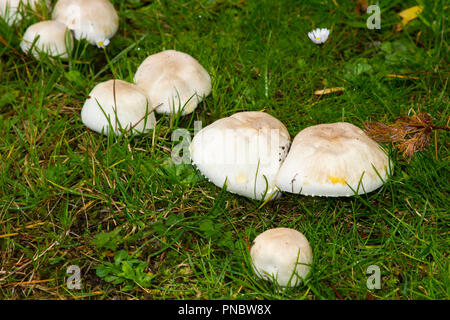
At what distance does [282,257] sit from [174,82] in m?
1.55

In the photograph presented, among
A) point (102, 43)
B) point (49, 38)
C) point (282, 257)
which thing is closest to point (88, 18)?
Result: point (102, 43)

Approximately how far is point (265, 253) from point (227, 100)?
5.14ft

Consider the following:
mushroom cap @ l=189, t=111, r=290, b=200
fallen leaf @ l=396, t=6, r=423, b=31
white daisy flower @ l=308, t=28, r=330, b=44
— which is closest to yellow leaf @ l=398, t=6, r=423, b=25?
fallen leaf @ l=396, t=6, r=423, b=31

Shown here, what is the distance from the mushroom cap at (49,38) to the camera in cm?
385

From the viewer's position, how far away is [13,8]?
4168mm

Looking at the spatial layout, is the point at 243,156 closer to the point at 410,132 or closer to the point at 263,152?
the point at 263,152

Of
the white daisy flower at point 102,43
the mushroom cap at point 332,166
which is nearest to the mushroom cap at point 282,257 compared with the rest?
the mushroom cap at point 332,166

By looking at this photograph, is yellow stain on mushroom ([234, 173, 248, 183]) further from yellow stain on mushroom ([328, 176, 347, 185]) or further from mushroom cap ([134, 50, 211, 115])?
mushroom cap ([134, 50, 211, 115])

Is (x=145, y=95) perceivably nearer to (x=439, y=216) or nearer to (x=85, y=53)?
(x=85, y=53)

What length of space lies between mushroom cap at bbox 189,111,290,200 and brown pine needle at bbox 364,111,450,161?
2.12 feet

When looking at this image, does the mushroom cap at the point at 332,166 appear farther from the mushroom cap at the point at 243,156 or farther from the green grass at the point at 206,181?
the green grass at the point at 206,181

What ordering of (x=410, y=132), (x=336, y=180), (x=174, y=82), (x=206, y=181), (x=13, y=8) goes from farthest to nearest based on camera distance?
(x=13, y=8) < (x=174, y=82) < (x=206, y=181) < (x=410, y=132) < (x=336, y=180)

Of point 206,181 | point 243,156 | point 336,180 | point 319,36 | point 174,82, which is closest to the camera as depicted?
point 336,180

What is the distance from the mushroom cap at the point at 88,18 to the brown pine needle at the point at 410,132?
234cm
